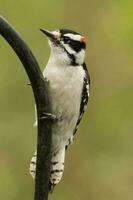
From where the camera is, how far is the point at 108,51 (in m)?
5.75

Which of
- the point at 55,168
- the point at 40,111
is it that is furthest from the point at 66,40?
the point at 40,111

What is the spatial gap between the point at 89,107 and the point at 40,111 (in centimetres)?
251

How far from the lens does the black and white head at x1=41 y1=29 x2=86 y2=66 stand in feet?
13.1

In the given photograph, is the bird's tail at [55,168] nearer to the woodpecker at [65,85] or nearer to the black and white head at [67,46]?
the woodpecker at [65,85]

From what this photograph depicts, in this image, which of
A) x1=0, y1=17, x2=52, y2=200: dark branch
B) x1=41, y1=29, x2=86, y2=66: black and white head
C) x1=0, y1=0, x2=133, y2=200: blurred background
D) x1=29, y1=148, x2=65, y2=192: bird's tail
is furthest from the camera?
x1=0, y1=0, x2=133, y2=200: blurred background

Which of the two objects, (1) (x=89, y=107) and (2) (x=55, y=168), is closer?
(2) (x=55, y=168)

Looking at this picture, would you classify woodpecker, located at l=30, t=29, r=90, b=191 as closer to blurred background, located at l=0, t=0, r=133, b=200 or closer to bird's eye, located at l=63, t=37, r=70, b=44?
bird's eye, located at l=63, t=37, r=70, b=44

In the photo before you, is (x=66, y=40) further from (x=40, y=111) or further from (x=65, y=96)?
(x=40, y=111)

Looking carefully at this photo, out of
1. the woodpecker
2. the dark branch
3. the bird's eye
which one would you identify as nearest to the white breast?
the woodpecker

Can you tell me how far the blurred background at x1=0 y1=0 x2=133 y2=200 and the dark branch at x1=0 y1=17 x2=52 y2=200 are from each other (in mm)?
2157

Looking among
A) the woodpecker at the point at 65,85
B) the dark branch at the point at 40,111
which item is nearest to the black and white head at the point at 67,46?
the woodpecker at the point at 65,85

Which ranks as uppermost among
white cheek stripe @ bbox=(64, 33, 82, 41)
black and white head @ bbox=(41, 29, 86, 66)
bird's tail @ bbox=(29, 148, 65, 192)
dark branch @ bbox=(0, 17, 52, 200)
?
white cheek stripe @ bbox=(64, 33, 82, 41)

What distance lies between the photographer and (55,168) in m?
4.01

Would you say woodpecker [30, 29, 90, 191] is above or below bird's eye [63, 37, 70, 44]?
below
